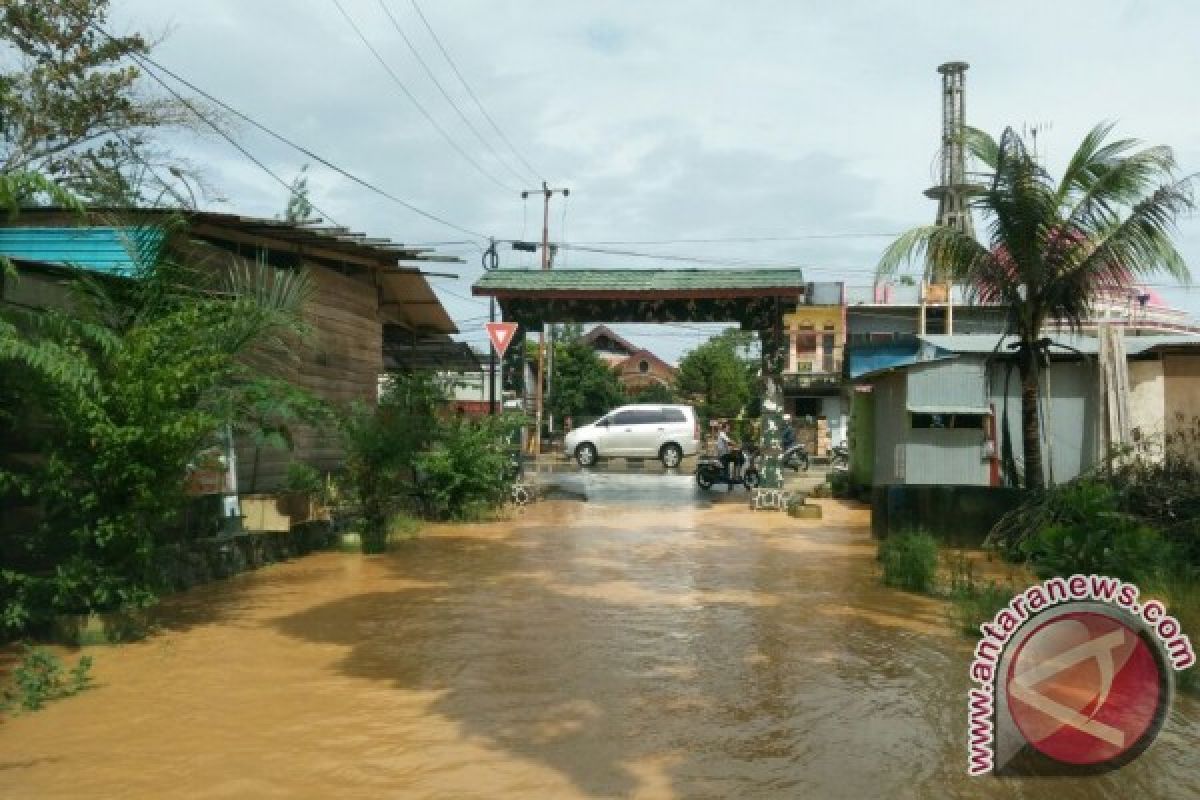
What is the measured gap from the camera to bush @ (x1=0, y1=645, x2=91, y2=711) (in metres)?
5.38

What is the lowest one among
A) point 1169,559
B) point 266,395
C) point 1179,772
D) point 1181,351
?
point 1179,772

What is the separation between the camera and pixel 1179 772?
454 cm

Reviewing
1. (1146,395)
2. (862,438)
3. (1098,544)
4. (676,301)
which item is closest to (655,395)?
(862,438)

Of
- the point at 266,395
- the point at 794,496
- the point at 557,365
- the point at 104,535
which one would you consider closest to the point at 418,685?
the point at 104,535

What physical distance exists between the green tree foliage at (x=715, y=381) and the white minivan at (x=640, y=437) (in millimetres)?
18182

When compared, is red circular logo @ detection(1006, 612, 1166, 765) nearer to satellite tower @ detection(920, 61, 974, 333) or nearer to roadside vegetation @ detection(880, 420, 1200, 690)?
roadside vegetation @ detection(880, 420, 1200, 690)

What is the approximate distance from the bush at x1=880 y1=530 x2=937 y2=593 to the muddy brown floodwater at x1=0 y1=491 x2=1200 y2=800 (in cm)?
31

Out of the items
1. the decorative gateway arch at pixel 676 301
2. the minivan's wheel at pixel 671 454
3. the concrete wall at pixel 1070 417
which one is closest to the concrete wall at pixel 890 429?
the decorative gateway arch at pixel 676 301

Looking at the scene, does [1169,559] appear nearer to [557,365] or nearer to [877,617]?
[877,617]

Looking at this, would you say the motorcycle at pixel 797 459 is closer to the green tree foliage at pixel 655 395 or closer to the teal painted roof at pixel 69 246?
the teal painted roof at pixel 69 246

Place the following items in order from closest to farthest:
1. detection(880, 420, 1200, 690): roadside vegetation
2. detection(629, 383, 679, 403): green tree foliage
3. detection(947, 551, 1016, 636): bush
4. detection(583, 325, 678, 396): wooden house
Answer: detection(947, 551, 1016, 636): bush, detection(880, 420, 1200, 690): roadside vegetation, detection(629, 383, 679, 403): green tree foliage, detection(583, 325, 678, 396): wooden house

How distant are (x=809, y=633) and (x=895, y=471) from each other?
8.52 m

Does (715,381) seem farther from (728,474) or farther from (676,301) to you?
(676,301)

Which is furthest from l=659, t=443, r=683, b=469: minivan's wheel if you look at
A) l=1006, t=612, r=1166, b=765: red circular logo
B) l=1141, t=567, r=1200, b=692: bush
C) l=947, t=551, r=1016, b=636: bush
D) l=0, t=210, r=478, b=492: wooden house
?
l=1006, t=612, r=1166, b=765: red circular logo
